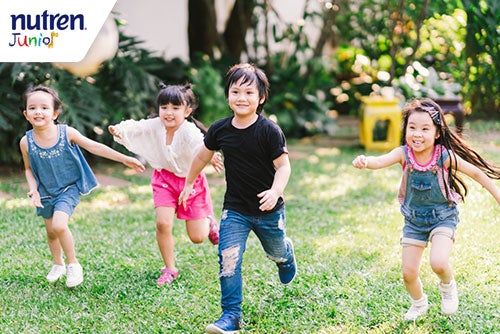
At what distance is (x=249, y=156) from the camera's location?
330cm

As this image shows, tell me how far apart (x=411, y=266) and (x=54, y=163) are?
1894mm

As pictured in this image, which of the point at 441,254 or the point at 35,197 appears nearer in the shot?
the point at 441,254

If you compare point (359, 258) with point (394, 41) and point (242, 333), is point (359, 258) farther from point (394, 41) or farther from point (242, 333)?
point (394, 41)

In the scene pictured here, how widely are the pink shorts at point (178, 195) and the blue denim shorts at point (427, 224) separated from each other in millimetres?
1248

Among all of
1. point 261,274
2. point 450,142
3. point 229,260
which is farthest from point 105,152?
point 450,142

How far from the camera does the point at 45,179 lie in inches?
150

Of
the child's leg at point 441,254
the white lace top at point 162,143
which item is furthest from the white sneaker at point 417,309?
the white lace top at point 162,143

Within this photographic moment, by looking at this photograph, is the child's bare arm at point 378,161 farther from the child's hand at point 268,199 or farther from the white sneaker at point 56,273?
the white sneaker at point 56,273

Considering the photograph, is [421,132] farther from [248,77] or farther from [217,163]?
[217,163]

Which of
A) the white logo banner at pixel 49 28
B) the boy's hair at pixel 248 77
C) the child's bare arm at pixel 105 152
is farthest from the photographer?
the white logo banner at pixel 49 28

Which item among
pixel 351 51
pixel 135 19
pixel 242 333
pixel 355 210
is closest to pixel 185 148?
pixel 242 333

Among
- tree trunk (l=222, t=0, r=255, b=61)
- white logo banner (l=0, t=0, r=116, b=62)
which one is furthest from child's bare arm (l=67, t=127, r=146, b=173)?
tree trunk (l=222, t=0, r=255, b=61)

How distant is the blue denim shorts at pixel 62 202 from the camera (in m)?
3.77

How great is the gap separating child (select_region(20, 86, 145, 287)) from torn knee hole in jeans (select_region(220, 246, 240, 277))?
2.45 feet
